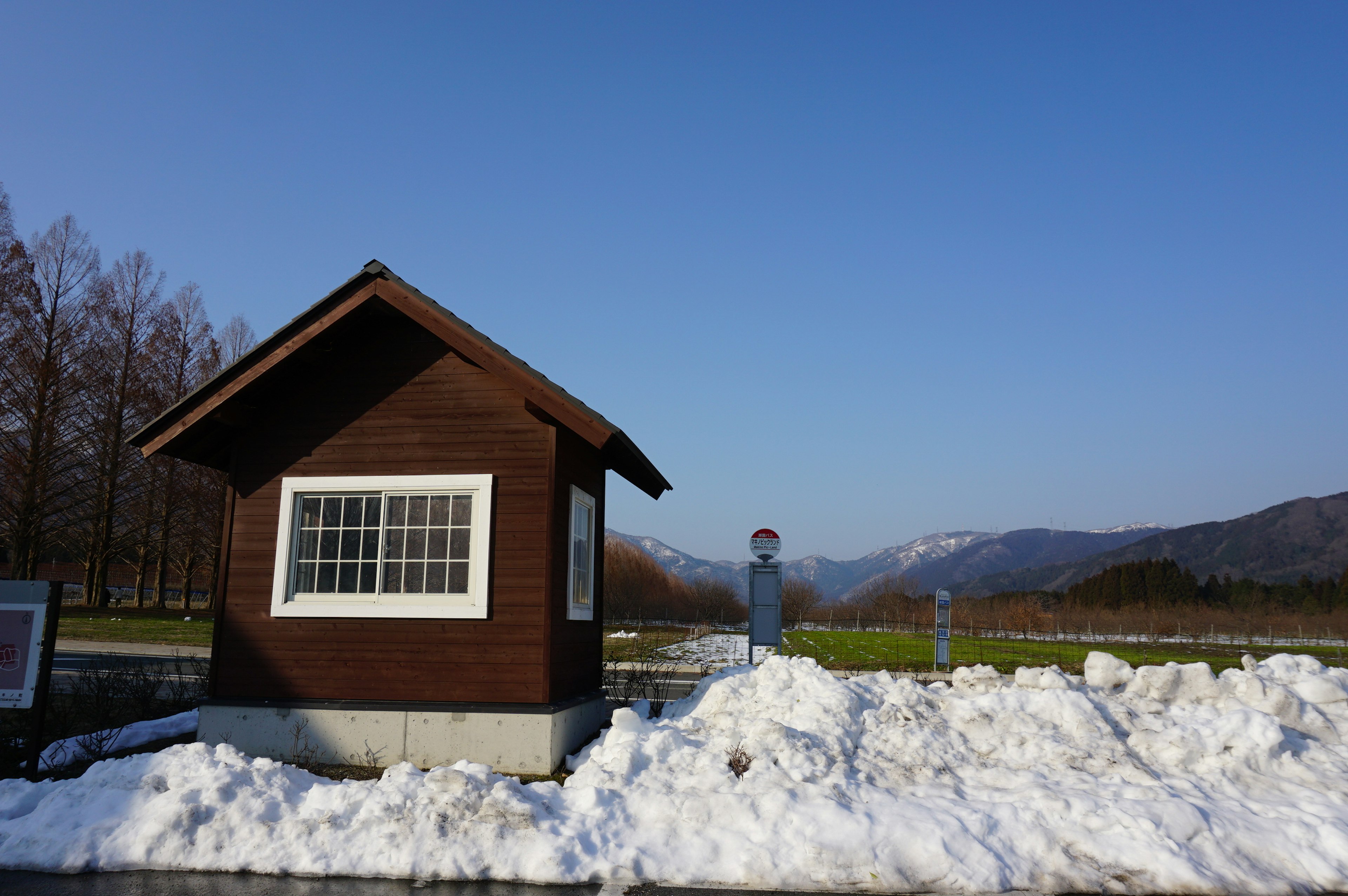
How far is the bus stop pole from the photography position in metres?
7.64

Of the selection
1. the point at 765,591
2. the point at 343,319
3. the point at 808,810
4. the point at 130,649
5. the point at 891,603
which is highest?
the point at 343,319

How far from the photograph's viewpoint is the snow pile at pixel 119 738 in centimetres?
827

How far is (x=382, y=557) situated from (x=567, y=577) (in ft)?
6.91

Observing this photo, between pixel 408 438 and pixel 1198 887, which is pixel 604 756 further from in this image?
pixel 1198 887

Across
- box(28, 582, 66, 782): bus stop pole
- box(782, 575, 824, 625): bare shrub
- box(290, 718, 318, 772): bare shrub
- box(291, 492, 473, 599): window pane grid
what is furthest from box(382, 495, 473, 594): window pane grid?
box(782, 575, 824, 625): bare shrub

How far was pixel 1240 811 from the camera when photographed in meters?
6.82

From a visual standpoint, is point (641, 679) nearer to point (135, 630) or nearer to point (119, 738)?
point (119, 738)

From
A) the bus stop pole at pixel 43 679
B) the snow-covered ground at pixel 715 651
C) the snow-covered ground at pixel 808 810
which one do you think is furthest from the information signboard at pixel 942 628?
the bus stop pole at pixel 43 679

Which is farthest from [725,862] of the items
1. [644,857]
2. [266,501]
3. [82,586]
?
[82,586]

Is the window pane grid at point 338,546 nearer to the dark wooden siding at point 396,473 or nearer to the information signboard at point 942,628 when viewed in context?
the dark wooden siding at point 396,473

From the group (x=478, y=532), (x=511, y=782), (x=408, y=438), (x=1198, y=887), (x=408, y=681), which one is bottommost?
(x=1198, y=887)

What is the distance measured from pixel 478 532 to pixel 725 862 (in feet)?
14.7

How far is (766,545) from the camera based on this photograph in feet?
55.0

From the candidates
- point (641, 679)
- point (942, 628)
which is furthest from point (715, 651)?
point (641, 679)
